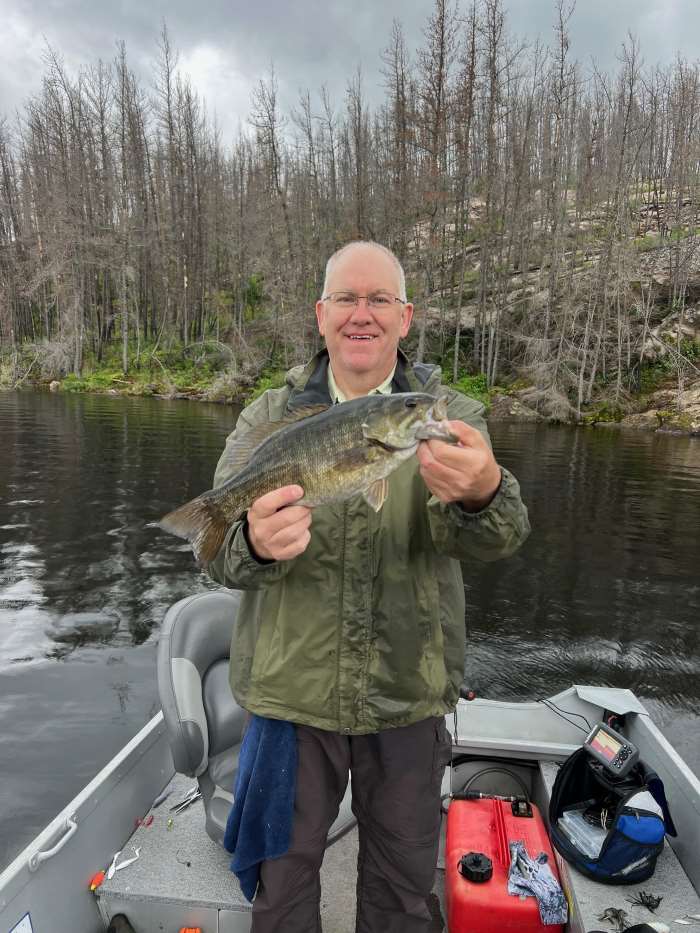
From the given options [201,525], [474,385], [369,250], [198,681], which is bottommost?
[198,681]

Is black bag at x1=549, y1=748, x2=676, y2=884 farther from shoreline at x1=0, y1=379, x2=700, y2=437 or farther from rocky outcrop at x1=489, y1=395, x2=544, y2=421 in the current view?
rocky outcrop at x1=489, y1=395, x2=544, y2=421

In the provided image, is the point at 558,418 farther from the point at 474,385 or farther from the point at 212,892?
the point at 212,892

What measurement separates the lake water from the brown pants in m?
3.87

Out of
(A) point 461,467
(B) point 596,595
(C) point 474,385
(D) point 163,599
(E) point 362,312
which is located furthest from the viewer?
(C) point 474,385

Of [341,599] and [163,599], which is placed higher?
[341,599]

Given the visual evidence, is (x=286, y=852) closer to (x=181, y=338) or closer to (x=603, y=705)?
(x=603, y=705)

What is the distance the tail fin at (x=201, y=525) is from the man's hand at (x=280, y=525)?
0.33 meters

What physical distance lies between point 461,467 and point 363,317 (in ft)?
2.82

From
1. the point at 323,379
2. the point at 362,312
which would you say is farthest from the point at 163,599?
the point at 362,312

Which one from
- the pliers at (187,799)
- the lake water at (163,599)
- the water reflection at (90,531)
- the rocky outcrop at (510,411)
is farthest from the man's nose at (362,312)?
the rocky outcrop at (510,411)

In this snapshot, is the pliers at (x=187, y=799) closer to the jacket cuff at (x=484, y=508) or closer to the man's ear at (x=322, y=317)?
the jacket cuff at (x=484, y=508)

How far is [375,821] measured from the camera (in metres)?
2.53

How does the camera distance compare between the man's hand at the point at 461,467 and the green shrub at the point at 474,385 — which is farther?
the green shrub at the point at 474,385

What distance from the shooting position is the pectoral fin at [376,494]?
2293mm
